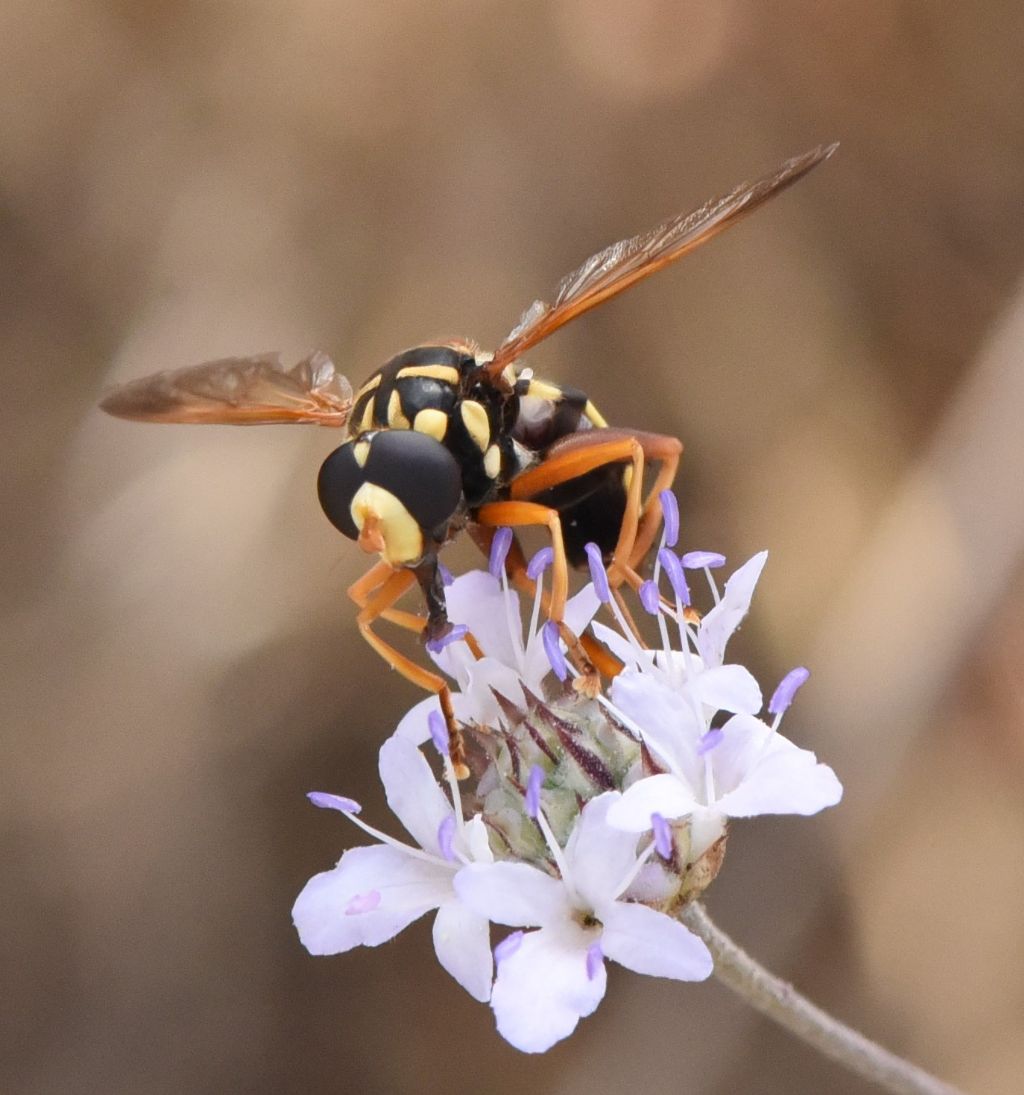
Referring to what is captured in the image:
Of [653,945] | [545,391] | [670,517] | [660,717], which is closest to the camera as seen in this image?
[653,945]

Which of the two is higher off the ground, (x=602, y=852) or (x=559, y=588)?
(x=559, y=588)

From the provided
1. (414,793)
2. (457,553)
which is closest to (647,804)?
(414,793)

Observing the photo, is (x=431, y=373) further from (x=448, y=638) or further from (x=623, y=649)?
(x=623, y=649)

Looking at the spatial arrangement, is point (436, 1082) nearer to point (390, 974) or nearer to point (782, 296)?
point (390, 974)

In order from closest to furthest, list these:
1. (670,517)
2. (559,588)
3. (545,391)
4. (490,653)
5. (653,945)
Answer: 1. (653,945)
2. (559,588)
3. (670,517)
4. (490,653)
5. (545,391)

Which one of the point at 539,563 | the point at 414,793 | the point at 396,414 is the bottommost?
the point at 414,793

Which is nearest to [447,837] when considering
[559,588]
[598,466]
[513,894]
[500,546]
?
[513,894]

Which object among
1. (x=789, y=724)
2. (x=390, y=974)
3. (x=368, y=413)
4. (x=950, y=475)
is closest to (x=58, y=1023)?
(x=390, y=974)

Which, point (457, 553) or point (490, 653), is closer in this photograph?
point (490, 653)
